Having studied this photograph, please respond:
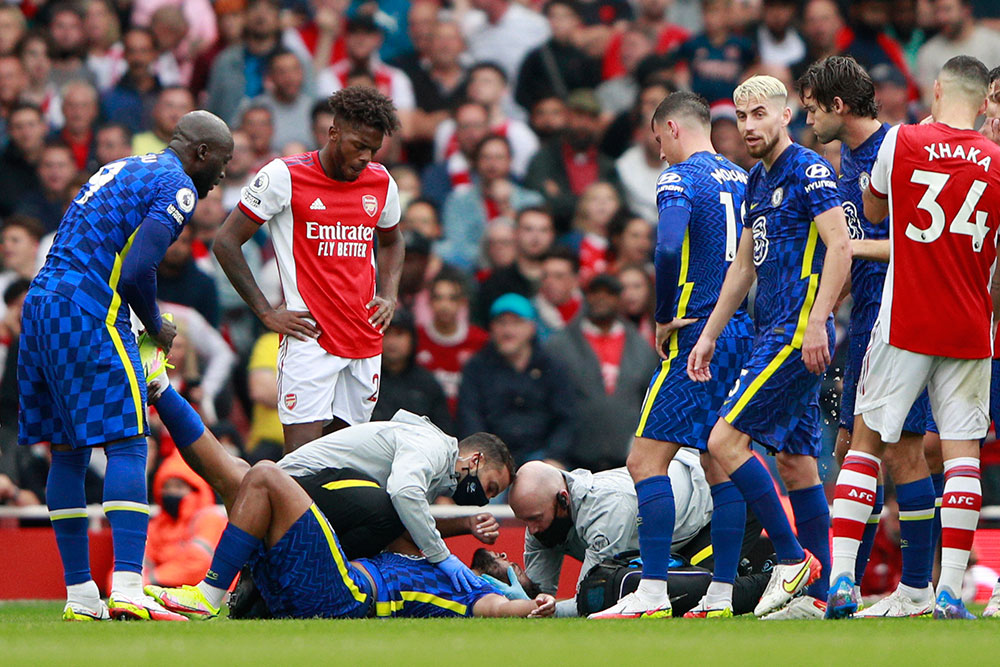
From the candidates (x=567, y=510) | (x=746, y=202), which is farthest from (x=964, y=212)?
(x=567, y=510)

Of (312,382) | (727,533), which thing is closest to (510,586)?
(727,533)

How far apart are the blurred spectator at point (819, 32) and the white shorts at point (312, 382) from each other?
6414 mm

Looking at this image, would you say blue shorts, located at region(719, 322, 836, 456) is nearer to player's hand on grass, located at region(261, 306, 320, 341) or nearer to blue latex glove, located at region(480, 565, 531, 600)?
blue latex glove, located at region(480, 565, 531, 600)

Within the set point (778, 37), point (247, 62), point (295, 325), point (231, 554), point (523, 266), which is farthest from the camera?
point (778, 37)

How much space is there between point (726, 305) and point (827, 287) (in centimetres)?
57

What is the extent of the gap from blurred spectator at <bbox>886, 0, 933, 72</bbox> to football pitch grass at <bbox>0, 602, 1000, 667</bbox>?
26.3ft

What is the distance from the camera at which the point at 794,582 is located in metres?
6.88

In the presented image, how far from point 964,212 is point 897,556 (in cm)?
363

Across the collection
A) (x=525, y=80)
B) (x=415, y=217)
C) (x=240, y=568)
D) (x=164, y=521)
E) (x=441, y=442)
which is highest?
(x=525, y=80)

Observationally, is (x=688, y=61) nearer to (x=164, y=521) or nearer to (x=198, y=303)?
(x=198, y=303)

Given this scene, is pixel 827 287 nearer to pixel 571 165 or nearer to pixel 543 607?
pixel 543 607

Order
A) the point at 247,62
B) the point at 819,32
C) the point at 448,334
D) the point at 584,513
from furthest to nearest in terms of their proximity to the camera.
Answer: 1. the point at 819,32
2. the point at 247,62
3. the point at 448,334
4. the point at 584,513

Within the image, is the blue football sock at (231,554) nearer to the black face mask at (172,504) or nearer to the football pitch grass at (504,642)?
the football pitch grass at (504,642)

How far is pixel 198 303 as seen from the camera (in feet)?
35.8
